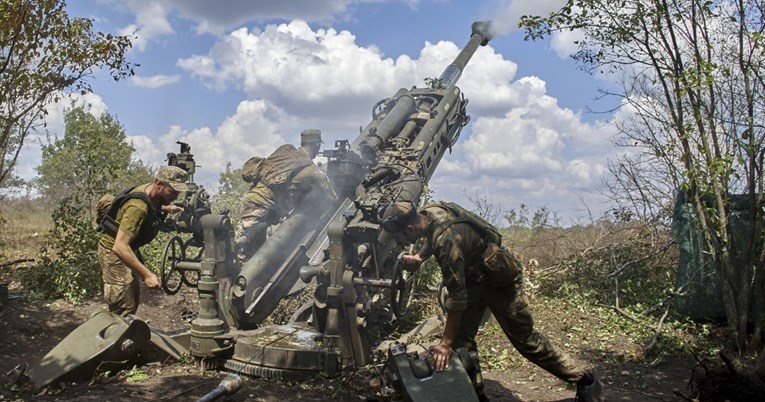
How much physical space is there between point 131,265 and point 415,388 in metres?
2.53

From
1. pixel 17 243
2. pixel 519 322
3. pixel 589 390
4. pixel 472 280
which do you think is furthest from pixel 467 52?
pixel 17 243

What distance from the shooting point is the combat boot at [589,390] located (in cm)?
473

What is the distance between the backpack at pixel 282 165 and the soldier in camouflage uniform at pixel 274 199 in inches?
0.6

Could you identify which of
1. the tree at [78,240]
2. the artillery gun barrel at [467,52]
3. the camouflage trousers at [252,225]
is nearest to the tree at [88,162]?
the tree at [78,240]

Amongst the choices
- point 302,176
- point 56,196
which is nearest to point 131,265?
point 302,176

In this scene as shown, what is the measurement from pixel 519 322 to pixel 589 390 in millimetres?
720

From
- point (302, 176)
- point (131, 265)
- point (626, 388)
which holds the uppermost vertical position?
point (302, 176)

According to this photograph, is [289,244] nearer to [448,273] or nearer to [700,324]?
[448,273]

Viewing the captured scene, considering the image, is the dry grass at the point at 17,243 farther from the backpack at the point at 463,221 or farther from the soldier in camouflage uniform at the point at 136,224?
the backpack at the point at 463,221

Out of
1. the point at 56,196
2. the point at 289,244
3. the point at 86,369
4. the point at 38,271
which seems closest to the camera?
the point at 86,369

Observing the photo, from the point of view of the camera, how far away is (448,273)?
4371 millimetres

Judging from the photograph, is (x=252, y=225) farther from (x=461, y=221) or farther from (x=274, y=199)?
(x=461, y=221)

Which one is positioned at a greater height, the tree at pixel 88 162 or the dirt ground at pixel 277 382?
the tree at pixel 88 162

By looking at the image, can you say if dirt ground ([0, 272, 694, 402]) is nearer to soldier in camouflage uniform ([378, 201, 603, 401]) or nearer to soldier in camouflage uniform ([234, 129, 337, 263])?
soldier in camouflage uniform ([378, 201, 603, 401])
